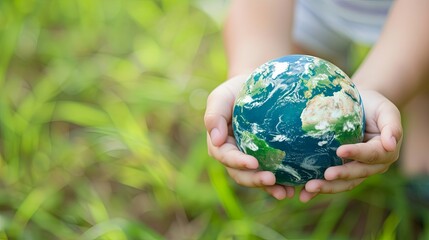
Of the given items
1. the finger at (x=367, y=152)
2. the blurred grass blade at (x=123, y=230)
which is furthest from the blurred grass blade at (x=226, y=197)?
the finger at (x=367, y=152)

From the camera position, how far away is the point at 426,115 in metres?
1.91

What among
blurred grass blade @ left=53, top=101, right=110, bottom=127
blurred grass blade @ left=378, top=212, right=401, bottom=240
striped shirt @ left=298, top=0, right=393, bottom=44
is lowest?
blurred grass blade @ left=53, top=101, right=110, bottom=127

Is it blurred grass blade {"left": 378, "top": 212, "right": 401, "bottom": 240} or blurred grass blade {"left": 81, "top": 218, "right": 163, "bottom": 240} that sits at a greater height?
blurred grass blade {"left": 378, "top": 212, "right": 401, "bottom": 240}

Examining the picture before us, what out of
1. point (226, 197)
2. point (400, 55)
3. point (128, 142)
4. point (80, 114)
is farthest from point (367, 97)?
point (80, 114)

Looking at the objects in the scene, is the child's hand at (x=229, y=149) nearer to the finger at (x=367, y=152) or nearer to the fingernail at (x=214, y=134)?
the fingernail at (x=214, y=134)

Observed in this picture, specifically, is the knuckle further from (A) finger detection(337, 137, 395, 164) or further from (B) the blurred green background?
(B) the blurred green background

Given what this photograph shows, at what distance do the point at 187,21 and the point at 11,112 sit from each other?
655mm

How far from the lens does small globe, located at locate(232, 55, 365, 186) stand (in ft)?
3.96

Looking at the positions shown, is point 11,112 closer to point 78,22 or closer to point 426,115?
point 78,22

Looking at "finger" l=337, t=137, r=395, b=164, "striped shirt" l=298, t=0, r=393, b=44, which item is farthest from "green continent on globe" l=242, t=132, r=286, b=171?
"striped shirt" l=298, t=0, r=393, b=44

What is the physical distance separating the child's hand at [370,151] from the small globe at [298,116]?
3 cm

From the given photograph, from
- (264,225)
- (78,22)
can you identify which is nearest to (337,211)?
(264,225)

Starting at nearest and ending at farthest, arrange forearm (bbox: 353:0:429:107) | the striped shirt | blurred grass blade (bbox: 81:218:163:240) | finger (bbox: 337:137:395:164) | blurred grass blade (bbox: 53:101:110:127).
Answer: finger (bbox: 337:137:395:164) < forearm (bbox: 353:0:429:107) < blurred grass blade (bbox: 81:218:163:240) < the striped shirt < blurred grass blade (bbox: 53:101:110:127)

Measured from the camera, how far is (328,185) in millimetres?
1288
